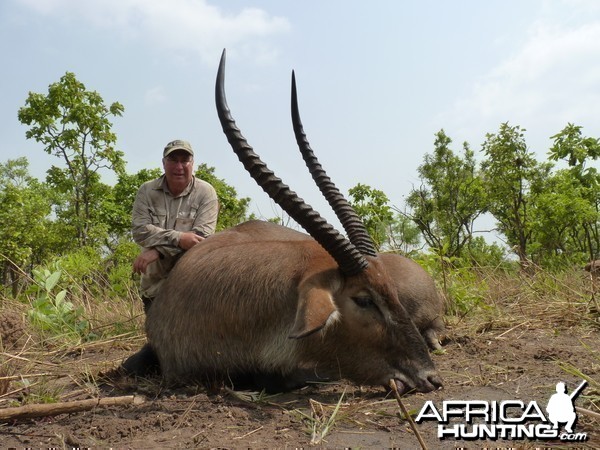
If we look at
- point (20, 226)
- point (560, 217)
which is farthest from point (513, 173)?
point (20, 226)

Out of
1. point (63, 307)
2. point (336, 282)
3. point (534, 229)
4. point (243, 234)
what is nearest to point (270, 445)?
point (336, 282)

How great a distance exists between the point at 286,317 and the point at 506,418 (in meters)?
1.52

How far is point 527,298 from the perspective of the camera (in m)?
7.05

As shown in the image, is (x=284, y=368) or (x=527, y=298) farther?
(x=527, y=298)

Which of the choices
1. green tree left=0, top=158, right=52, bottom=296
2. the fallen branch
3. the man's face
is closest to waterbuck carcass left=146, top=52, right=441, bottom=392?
the fallen branch

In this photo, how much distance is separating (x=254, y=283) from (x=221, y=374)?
0.70 meters

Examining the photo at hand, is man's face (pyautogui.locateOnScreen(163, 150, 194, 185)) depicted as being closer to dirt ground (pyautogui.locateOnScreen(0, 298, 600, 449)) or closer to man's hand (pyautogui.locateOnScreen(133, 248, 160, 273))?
man's hand (pyautogui.locateOnScreen(133, 248, 160, 273))

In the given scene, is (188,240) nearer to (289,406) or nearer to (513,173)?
(289,406)

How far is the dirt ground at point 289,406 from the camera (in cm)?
309

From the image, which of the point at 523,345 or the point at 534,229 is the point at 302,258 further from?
the point at 534,229

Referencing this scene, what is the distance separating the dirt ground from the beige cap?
84.7 inches

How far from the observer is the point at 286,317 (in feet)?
13.1

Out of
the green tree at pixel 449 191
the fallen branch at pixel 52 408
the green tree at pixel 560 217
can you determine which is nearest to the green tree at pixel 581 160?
the green tree at pixel 560 217

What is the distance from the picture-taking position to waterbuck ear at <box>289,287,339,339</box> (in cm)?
338
